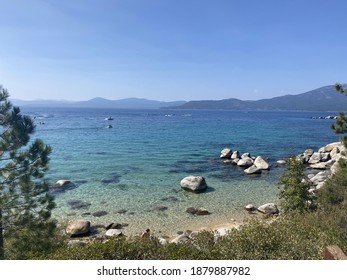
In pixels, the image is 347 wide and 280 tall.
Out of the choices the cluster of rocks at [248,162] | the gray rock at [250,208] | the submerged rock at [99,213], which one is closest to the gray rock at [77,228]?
the submerged rock at [99,213]

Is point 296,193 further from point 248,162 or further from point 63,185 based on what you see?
point 63,185

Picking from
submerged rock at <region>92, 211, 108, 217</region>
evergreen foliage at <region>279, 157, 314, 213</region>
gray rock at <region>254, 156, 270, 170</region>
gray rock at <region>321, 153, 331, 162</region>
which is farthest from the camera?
gray rock at <region>321, 153, 331, 162</region>

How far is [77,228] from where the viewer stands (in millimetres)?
18438

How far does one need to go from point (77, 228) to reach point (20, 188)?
26.7ft

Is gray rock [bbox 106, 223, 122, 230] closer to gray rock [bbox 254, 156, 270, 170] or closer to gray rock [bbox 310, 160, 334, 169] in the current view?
gray rock [bbox 254, 156, 270, 170]

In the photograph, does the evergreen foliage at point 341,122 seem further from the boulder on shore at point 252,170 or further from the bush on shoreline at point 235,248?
the boulder on shore at point 252,170

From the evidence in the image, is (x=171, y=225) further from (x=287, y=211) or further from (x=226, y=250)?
(x=226, y=250)

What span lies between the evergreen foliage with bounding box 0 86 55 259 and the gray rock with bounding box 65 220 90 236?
7.09 metres

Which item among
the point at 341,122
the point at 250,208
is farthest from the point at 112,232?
the point at 341,122

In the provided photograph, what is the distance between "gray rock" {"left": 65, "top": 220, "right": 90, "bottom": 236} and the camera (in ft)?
60.0

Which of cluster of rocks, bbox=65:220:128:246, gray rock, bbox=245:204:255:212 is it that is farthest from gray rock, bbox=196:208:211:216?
cluster of rocks, bbox=65:220:128:246

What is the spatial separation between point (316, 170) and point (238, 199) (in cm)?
1845
